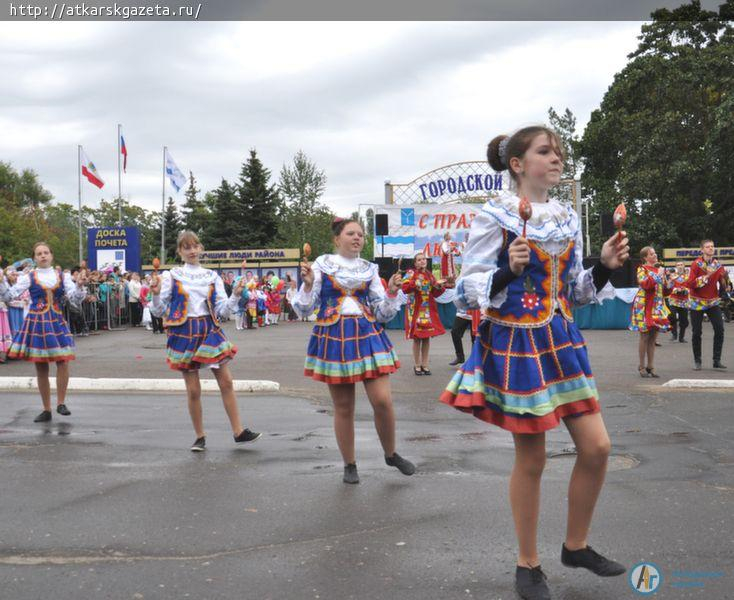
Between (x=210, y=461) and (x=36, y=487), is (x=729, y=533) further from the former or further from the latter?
(x=36, y=487)

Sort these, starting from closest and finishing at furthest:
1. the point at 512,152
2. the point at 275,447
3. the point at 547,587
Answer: the point at 547,587 < the point at 512,152 < the point at 275,447

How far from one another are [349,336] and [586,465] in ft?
8.81

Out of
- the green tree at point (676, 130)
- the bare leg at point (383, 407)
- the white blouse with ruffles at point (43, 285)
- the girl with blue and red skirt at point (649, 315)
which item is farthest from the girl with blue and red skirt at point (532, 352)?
the green tree at point (676, 130)

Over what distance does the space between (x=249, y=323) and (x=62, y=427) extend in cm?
1881

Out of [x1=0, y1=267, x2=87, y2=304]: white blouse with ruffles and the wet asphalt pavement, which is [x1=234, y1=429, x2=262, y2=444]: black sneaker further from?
[x1=0, y1=267, x2=87, y2=304]: white blouse with ruffles

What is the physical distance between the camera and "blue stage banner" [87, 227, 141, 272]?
3206 cm

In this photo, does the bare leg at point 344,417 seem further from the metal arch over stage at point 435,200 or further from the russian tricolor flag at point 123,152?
the russian tricolor flag at point 123,152

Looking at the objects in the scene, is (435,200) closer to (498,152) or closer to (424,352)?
(424,352)

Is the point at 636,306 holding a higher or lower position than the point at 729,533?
higher

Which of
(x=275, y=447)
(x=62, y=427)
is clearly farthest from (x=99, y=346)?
(x=275, y=447)

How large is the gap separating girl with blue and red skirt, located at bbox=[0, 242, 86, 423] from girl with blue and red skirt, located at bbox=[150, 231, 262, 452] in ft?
6.79

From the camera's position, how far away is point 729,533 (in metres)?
4.38

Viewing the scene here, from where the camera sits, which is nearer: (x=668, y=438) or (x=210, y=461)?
(x=210, y=461)

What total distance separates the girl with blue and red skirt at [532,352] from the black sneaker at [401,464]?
90.4 inches
